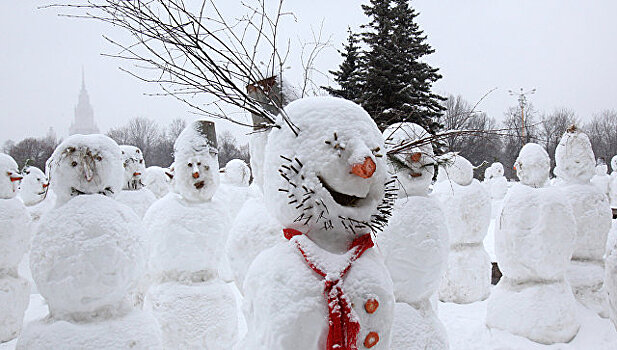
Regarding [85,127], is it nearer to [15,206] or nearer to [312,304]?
[15,206]

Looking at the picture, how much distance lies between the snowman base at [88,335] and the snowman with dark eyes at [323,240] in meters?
1.13

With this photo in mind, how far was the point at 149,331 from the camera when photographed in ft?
10.4

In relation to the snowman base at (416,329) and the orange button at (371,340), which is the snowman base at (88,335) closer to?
the orange button at (371,340)

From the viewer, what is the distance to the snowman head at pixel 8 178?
632 cm

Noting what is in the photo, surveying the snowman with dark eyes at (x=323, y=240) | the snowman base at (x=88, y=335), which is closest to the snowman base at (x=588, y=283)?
the snowman with dark eyes at (x=323, y=240)

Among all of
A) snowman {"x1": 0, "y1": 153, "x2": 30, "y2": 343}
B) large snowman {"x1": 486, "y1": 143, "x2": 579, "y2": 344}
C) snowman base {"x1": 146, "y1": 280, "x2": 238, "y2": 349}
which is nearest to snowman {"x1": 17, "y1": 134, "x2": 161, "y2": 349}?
snowman base {"x1": 146, "y1": 280, "x2": 238, "y2": 349}

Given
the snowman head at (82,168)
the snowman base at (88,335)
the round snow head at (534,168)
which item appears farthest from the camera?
the round snow head at (534,168)

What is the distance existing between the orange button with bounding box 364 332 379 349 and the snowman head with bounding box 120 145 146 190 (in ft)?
19.2

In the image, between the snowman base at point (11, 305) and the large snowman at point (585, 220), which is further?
the large snowman at point (585, 220)

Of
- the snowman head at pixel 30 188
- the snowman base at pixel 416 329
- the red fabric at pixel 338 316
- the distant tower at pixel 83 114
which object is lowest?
the snowman base at pixel 416 329

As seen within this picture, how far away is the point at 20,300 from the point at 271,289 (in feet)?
19.7

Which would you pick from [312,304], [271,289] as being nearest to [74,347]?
[271,289]

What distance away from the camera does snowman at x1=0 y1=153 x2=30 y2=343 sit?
20.3 ft

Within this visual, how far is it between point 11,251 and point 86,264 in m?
4.44
